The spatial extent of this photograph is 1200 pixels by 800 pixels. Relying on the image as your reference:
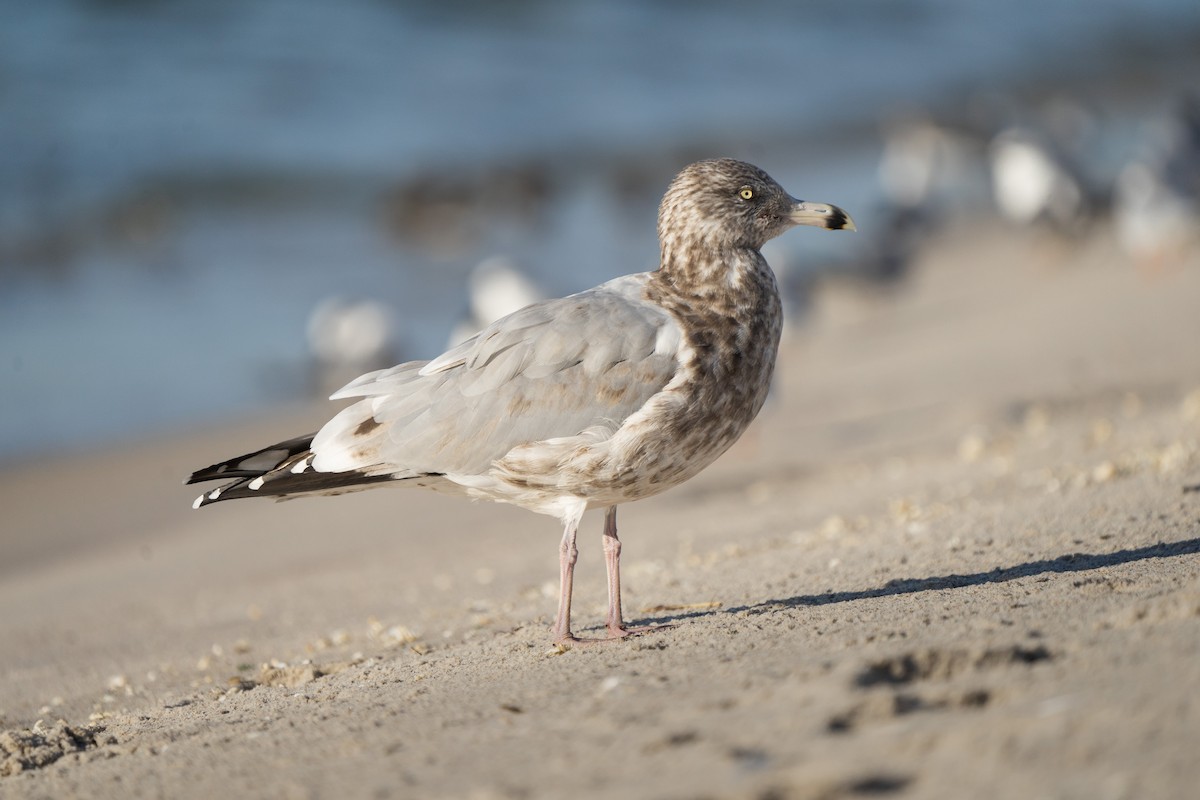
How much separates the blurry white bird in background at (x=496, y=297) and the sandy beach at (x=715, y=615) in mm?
1531

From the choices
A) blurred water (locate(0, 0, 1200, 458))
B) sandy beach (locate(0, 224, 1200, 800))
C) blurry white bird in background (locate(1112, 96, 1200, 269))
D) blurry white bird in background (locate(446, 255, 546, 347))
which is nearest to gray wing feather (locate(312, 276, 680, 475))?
sandy beach (locate(0, 224, 1200, 800))

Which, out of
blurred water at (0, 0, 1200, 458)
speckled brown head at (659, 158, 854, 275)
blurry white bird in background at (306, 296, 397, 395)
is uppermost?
blurred water at (0, 0, 1200, 458)

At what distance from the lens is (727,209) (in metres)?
4.77

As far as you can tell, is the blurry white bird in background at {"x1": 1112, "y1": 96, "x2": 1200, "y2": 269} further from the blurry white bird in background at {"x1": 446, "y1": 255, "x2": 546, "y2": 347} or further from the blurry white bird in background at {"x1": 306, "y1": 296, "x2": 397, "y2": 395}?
the blurry white bird in background at {"x1": 306, "y1": 296, "x2": 397, "y2": 395}

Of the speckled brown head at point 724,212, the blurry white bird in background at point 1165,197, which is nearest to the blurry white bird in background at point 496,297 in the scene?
the blurry white bird in background at point 1165,197

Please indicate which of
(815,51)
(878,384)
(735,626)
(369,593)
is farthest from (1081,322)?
(815,51)

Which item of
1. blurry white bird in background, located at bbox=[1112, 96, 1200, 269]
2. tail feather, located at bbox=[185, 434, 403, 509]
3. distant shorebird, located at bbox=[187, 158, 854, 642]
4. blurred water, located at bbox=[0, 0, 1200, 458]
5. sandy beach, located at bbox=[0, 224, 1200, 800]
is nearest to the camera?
sandy beach, located at bbox=[0, 224, 1200, 800]

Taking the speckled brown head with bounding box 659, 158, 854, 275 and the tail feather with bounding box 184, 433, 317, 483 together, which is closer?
the tail feather with bounding box 184, 433, 317, 483

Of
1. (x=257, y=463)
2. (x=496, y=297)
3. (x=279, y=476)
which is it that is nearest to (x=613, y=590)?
(x=279, y=476)

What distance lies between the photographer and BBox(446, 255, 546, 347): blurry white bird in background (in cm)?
1102

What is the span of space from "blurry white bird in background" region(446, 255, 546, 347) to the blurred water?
1241 millimetres

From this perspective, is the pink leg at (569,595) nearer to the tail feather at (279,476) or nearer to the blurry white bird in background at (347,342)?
the tail feather at (279,476)

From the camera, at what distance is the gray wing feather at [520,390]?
14.2 feet

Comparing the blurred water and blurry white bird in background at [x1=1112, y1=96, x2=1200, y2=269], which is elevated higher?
the blurred water
